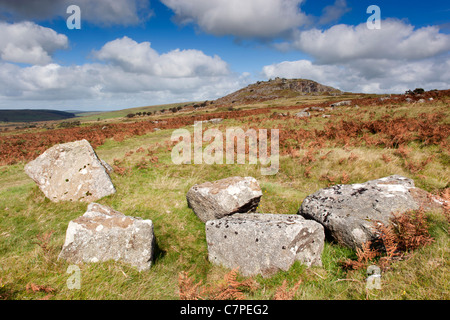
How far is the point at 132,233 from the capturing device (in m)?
6.41

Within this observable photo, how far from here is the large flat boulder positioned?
615cm

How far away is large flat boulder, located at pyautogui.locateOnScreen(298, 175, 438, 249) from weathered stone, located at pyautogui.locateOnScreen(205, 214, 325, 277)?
912 millimetres

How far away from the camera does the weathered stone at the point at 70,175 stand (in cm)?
1004

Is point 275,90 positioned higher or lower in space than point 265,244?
higher

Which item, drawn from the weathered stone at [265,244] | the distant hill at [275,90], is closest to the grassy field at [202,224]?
the weathered stone at [265,244]

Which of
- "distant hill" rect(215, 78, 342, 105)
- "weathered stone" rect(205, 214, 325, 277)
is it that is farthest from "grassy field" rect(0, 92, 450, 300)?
"distant hill" rect(215, 78, 342, 105)

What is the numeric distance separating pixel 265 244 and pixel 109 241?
4.50 meters

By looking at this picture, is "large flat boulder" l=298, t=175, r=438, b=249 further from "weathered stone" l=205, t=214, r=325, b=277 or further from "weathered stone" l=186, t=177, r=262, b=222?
"weathered stone" l=186, t=177, r=262, b=222

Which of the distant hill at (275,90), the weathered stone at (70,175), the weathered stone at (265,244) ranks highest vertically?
the distant hill at (275,90)

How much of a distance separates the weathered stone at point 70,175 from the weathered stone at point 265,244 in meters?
6.78

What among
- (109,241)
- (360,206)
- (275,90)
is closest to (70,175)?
(109,241)

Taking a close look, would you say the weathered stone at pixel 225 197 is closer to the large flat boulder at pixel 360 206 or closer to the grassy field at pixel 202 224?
the grassy field at pixel 202 224

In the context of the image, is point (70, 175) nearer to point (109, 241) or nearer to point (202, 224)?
point (109, 241)

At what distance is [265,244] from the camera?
5809mm
